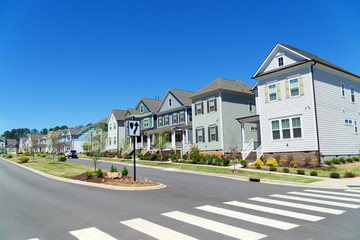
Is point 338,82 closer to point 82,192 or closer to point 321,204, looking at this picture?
point 321,204

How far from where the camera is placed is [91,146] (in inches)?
698

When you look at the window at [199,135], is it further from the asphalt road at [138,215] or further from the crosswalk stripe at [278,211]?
the crosswalk stripe at [278,211]

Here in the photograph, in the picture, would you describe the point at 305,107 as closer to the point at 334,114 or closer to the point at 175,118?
the point at 334,114

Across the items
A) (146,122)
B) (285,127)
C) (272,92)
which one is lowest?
(285,127)

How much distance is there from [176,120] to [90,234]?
3511 cm

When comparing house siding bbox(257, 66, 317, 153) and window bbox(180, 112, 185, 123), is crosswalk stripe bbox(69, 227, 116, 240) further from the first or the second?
window bbox(180, 112, 185, 123)

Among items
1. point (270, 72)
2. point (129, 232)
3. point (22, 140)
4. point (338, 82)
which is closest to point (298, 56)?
point (270, 72)

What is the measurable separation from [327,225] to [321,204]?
2926mm

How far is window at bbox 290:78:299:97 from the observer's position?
23.6 meters

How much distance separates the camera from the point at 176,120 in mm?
41062

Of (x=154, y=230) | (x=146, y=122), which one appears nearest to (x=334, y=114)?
(x=154, y=230)

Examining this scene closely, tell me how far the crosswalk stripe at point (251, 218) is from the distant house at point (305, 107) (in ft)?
53.7

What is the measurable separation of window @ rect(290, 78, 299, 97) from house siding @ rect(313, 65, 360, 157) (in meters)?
1.48

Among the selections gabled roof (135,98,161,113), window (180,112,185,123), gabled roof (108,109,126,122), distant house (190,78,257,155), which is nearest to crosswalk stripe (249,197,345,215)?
distant house (190,78,257,155)
